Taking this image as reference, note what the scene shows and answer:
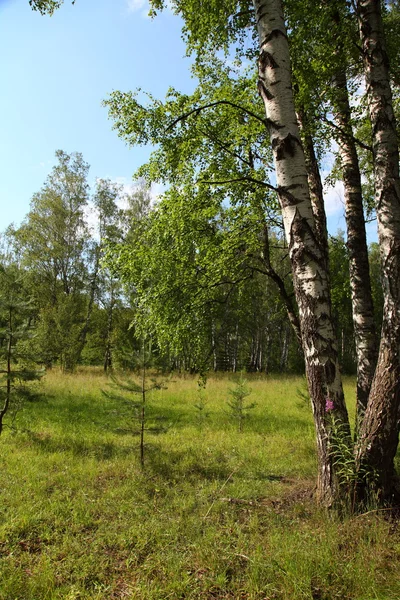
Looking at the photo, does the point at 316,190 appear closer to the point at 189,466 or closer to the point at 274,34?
the point at 274,34

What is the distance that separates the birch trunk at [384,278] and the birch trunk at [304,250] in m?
0.30

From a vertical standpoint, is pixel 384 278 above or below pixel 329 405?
above

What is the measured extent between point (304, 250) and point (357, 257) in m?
2.48

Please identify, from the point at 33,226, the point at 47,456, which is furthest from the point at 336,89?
the point at 33,226

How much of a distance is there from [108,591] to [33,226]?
22.5 m

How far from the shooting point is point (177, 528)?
3404 mm

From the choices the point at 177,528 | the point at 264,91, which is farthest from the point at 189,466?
the point at 264,91

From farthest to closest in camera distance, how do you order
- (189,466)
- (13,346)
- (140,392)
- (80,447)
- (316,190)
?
(13,346)
(80,447)
(140,392)
(316,190)
(189,466)

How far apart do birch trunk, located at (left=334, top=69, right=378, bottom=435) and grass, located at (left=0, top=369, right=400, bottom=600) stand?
1.75 meters

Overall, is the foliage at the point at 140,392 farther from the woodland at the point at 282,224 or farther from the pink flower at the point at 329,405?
the pink flower at the point at 329,405

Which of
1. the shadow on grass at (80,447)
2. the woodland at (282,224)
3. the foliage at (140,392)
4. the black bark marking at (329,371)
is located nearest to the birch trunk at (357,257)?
the woodland at (282,224)

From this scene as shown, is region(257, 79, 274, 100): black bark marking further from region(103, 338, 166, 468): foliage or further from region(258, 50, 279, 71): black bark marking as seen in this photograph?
region(103, 338, 166, 468): foliage

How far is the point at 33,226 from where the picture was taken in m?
21.8

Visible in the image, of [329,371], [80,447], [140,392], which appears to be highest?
[329,371]
